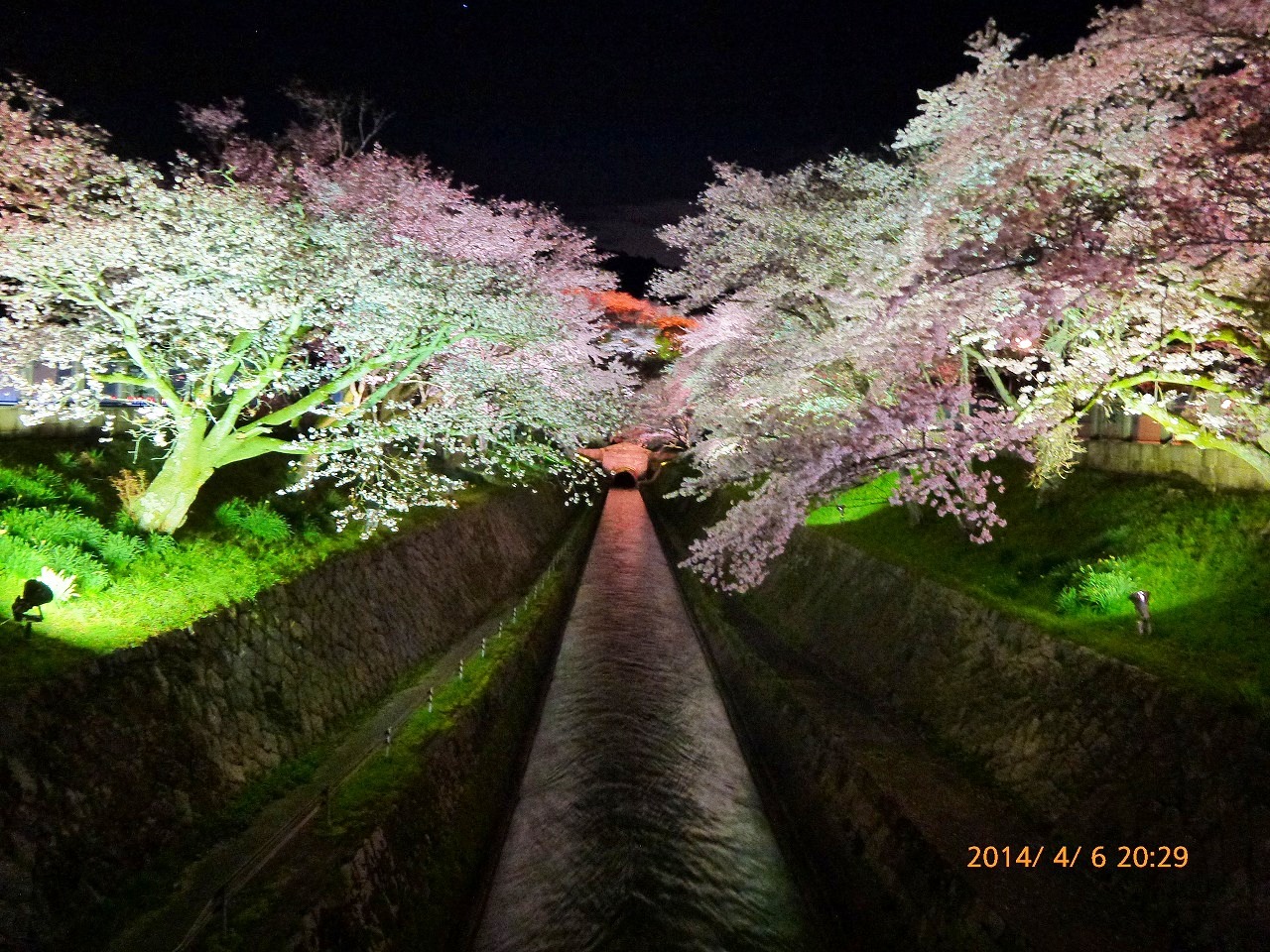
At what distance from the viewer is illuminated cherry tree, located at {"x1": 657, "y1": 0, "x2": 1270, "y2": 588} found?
857 centimetres

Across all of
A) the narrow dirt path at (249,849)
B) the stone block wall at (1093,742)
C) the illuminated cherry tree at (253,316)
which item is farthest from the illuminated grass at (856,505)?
the narrow dirt path at (249,849)

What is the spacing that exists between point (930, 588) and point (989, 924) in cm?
672

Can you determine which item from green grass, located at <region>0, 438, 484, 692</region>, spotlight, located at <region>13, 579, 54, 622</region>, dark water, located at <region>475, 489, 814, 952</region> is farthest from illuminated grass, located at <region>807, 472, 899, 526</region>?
spotlight, located at <region>13, 579, 54, 622</region>

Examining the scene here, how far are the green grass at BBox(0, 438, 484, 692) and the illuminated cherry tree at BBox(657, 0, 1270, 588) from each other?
775cm

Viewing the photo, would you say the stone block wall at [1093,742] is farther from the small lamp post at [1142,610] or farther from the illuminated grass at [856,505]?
the illuminated grass at [856,505]

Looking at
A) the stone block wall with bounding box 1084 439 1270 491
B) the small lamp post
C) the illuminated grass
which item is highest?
the stone block wall with bounding box 1084 439 1270 491

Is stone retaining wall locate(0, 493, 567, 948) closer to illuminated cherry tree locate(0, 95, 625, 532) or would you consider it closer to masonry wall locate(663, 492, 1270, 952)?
illuminated cherry tree locate(0, 95, 625, 532)

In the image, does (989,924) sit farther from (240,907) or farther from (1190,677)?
(240,907)

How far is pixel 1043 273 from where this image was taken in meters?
9.19

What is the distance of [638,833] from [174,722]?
5.99m

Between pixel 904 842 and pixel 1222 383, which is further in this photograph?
pixel 1222 383

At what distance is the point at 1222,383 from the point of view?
30.6 ft

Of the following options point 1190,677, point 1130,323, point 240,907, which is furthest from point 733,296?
point 240,907

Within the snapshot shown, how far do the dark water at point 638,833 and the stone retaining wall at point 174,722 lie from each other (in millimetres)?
3384
